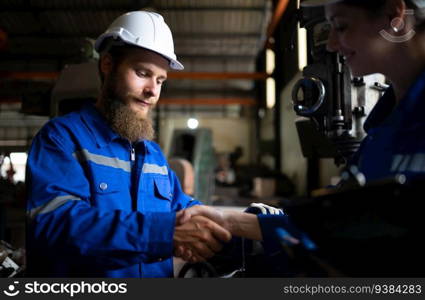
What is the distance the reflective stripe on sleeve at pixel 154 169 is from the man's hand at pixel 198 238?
0.98ft

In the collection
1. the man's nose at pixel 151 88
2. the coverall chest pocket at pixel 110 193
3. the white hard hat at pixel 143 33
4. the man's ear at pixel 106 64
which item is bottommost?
the coverall chest pocket at pixel 110 193

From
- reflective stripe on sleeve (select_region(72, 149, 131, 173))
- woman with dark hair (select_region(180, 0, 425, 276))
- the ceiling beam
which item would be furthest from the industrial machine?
the ceiling beam

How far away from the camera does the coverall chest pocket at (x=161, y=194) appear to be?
133 centimetres

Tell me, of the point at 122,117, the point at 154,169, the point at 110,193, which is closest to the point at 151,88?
the point at 122,117

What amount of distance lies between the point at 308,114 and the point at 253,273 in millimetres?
724

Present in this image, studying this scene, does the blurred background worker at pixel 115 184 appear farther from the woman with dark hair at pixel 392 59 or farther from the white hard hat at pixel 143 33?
the woman with dark hair at pixel 392 59

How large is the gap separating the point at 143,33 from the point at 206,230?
0.72 meters

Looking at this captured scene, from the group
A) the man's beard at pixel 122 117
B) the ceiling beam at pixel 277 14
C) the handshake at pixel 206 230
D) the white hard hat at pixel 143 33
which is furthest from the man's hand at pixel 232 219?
the ceiling beam at pixel 277 14

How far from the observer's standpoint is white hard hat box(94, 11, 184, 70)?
4.39 ft

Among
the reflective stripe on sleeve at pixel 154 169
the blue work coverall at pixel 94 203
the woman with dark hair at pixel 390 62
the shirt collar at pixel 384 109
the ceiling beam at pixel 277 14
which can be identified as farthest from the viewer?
the ceiling beam at pixel 277 14

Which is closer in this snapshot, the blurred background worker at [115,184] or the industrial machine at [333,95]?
the blurred background worker at [115,184]

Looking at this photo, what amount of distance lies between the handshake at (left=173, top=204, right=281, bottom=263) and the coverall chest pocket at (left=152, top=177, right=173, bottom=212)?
245mm

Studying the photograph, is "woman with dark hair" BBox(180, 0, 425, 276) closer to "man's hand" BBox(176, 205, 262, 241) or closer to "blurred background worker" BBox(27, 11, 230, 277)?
"man's hand" BBox(176, 205, 262, 241)

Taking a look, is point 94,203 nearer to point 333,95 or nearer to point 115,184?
point 115,184
